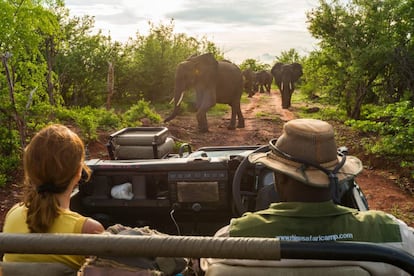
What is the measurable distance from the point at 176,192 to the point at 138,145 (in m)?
1.23

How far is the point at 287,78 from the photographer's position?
22.9 metres

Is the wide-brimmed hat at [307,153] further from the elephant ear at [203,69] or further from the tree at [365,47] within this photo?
the elephant ear at [203,69]

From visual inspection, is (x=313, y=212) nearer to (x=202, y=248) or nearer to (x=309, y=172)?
(x=309, y=172)

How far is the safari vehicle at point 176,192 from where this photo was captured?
353cm

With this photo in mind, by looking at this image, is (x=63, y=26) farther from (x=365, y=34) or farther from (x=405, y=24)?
(x=405, y=24)

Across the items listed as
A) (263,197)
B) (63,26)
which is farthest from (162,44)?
(263,197)

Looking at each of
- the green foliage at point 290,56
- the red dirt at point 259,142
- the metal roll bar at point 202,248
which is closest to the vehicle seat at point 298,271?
the metal roll bar at point 202,248

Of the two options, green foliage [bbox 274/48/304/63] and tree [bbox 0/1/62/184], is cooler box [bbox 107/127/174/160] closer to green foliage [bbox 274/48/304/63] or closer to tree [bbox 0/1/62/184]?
tree [bbox 0/1/62/184]

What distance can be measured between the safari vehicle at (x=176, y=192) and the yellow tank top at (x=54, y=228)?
1.40 metres

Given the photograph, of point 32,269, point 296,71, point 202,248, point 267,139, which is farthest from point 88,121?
point 296,71

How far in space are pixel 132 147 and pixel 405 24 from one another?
32.2 feet

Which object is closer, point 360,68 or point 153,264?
point 153,264

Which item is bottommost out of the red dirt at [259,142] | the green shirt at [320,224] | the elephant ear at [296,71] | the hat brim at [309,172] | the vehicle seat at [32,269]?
the red dirt at [259,142]

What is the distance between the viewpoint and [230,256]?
1.28 meters
